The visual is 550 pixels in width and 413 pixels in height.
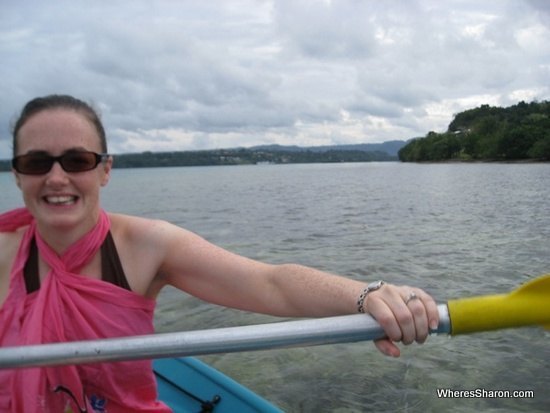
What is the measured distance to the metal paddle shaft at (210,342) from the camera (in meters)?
1.61

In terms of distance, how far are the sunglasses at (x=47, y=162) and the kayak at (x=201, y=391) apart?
7.68ft

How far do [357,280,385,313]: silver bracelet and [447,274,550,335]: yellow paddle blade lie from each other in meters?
0.27

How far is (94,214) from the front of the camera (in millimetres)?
2404

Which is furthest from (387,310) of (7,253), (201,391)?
Answer: (201,391)

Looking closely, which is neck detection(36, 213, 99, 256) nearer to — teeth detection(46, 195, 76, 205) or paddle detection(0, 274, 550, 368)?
teeth detection(46, 195, 76, 205)

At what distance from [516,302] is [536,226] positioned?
1800 cm

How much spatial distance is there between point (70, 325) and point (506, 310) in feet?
5.73

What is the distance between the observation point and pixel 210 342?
5.40ft

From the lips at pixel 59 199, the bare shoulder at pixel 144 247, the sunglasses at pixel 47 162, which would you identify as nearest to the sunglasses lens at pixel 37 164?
the sunglasses at pixel 47 162

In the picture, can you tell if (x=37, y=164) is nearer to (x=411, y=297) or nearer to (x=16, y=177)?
(x=16, y=177)

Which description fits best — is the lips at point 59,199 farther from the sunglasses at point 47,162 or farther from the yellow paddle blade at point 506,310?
the yellow paddle blade at point 506,310

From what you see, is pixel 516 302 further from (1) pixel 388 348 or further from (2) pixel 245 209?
(2) pixel 245 209

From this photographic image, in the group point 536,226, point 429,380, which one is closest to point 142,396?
point 429,380

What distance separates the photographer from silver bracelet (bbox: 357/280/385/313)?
72.5 inches
